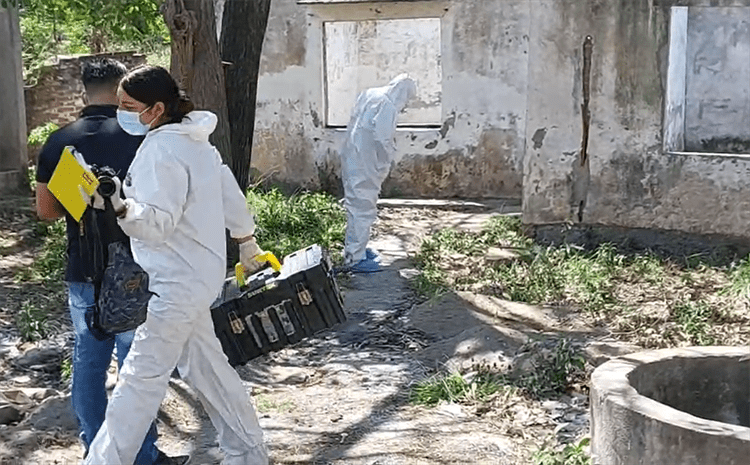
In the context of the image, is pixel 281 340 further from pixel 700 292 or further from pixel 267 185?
pixel 267 185

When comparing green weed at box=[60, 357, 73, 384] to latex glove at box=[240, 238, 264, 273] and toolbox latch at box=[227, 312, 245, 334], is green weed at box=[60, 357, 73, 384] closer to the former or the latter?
toolbox latch at box=[227, 312, 245, 334]

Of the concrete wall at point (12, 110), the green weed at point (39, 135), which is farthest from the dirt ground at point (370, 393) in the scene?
the green weed at point (39, 135)

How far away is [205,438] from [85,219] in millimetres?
1394

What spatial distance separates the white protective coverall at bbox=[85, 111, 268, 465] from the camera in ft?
13.0

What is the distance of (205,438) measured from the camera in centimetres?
510

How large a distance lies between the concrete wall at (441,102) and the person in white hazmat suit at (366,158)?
145 inches

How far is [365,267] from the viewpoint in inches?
344

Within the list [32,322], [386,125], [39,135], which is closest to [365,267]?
[386,125]

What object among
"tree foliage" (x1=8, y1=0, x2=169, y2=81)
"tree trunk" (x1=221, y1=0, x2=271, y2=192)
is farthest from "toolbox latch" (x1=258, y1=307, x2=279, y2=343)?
"tree foliage" (x1=8, y1=0, x2=169, y2=81)

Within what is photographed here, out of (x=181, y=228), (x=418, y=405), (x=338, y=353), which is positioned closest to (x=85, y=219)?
(x=181, y=228)

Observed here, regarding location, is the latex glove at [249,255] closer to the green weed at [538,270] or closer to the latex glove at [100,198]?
the latex glove at [100,198]

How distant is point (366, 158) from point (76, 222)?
177 inches

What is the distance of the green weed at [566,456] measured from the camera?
14.9 ft

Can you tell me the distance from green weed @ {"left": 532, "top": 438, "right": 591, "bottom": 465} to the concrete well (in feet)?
0.33
